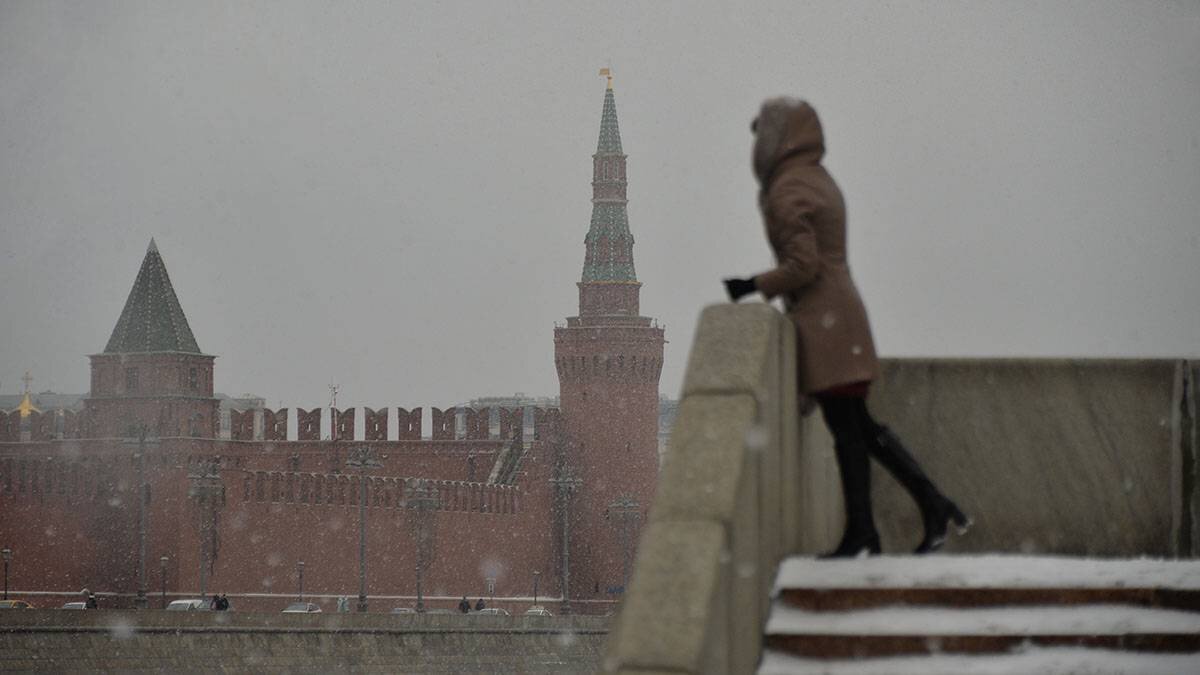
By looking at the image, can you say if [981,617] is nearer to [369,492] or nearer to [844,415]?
[844,415]

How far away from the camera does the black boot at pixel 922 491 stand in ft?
19.1

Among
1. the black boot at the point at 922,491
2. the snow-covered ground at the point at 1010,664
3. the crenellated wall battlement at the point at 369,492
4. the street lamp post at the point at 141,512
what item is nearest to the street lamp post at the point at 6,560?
the street lamp post at the point at 141,512

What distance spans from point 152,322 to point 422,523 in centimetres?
1026

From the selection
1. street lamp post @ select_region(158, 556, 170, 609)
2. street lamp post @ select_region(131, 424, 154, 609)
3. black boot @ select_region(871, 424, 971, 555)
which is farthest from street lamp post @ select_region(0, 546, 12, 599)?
black boot @ select_region(871, 424, 971, 555)

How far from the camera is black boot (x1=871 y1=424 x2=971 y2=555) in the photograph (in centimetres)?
582

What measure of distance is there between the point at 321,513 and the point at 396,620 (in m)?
10.8

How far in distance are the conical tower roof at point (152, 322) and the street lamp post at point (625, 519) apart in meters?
9.43

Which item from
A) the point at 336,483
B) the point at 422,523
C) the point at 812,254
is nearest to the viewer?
the point at 812,254

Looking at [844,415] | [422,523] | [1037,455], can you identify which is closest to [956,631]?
[844,415]

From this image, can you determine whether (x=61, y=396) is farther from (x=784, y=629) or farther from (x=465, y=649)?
(x=784, y=629)

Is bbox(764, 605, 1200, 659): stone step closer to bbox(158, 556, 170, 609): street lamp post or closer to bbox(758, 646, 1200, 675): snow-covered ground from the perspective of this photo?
bbox(758, 646, 1200, 675): snow-covered ground

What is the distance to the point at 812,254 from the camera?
553 cm

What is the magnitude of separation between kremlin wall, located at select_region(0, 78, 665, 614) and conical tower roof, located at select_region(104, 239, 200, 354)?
41 mm

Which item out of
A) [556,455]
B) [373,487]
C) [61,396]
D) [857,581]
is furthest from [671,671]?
[61,396]
